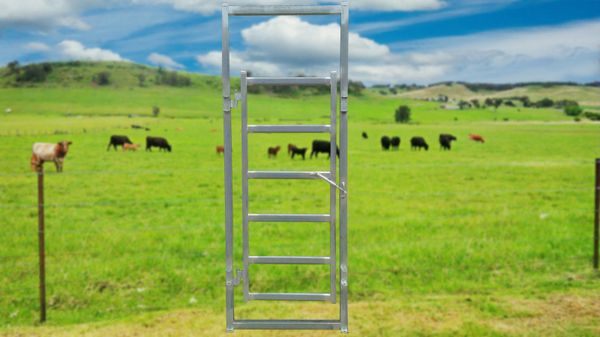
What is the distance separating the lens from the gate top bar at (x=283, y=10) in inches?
163

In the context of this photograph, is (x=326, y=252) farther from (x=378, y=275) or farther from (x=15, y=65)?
(x=15, y=65)

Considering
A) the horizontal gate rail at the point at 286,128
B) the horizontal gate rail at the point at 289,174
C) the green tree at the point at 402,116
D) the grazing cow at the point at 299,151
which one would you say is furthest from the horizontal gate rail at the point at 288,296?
the green tree at the point at 402,116

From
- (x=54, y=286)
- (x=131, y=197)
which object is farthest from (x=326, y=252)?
(x=131, y=197)

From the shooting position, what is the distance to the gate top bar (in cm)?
414

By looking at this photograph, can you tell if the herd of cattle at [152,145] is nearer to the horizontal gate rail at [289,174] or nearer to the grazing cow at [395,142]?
the grazing cow at [395,142]

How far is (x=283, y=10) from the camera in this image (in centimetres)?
419

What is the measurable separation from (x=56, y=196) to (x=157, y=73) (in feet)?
491

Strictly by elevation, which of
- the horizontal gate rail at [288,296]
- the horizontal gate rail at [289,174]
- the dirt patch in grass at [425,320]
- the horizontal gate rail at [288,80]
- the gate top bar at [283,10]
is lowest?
the dirt patch in grass at [425,320]

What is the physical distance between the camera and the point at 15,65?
5709 inches

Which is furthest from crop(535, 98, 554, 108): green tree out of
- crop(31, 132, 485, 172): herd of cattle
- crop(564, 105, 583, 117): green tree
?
crop(31, 132, 485, 172): herd of cattle

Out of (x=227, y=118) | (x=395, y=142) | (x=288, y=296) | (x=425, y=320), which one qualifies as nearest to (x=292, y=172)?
(x=227, y=118)

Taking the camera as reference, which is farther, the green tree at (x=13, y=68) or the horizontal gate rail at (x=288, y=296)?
the green tree at (x=13, y=68)

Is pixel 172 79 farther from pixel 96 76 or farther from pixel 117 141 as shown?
pixel 117 141

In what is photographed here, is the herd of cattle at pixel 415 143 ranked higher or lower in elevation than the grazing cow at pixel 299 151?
higher
